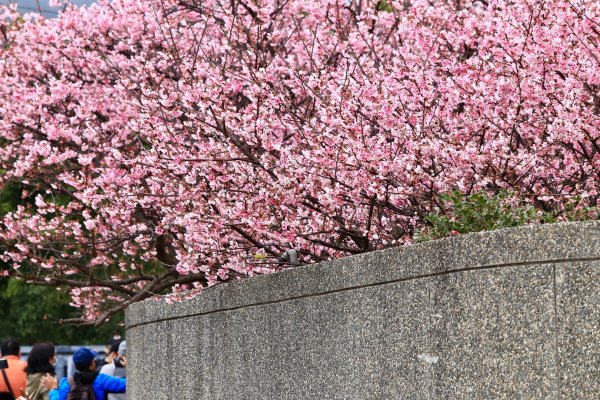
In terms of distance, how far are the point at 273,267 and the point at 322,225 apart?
68 cm

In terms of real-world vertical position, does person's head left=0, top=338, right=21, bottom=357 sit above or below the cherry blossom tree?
below

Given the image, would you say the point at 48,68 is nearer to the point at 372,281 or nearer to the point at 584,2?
the point at 584,2

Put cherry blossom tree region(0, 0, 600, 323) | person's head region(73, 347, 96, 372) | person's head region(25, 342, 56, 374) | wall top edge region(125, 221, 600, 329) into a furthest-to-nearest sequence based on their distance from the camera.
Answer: person's head region(25, 342, 56, 374) → person's head region(73, 347, 96, 372) → cherry blossom tree region(0, 0, 600, 323) → wall top edge region(125, 221, 600, 329)

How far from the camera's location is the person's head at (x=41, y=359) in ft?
36.2

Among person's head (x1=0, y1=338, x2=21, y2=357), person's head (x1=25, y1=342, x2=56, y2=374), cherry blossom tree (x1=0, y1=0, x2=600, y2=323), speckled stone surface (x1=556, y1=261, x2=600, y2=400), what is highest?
cherry blossom tree (x1=0, y1=0, x2=600, y2=323)

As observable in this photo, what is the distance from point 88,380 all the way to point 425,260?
215 inches

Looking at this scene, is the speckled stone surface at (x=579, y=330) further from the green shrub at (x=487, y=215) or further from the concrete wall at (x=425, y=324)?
the green shrub at (x=487, y=215)

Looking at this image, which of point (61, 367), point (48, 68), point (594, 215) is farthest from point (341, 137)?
point (61, 367)

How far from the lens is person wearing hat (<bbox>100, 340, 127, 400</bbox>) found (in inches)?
504

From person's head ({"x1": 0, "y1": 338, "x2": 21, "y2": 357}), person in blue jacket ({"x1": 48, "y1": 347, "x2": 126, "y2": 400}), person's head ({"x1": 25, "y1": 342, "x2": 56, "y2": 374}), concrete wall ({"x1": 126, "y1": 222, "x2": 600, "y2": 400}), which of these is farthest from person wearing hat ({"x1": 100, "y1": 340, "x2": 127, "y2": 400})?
concrete wall ({"x1": 126, "y1": 222, "x2": 600, "y2": 400})

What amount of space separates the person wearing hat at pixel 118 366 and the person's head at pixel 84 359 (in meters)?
2.26

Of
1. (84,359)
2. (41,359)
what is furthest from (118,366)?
(84,359)

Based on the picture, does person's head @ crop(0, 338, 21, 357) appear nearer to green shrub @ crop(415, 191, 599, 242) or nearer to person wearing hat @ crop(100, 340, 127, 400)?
person wearing hat @ crop(100, 340, 127, 400)

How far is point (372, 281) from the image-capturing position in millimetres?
6230
